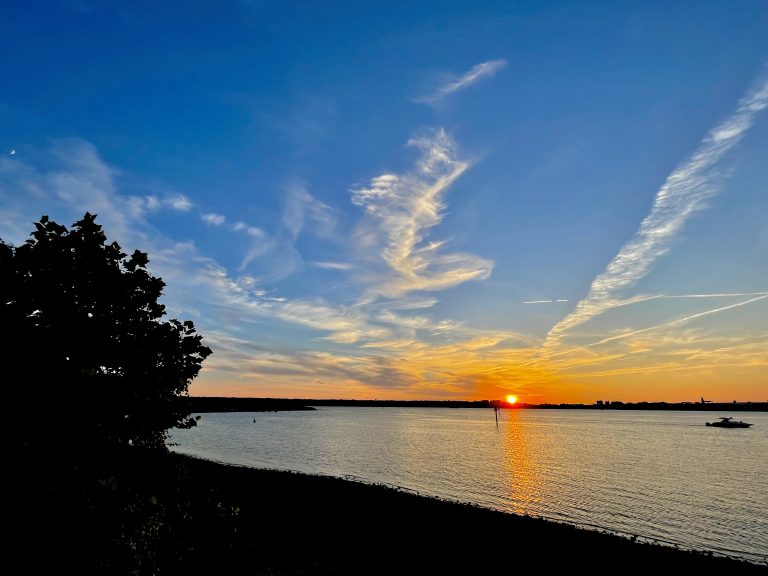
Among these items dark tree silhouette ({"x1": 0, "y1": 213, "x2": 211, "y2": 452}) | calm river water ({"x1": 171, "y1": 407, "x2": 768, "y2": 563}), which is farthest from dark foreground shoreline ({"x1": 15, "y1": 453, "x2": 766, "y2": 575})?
calm river water ({"x1": 171, "y1": 407, "x2": 768, "y2": 563})

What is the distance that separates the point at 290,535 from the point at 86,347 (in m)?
22.8

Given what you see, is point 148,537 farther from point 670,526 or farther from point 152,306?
point 670,526

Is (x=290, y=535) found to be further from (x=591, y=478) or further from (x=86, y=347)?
(x=591, y=478)

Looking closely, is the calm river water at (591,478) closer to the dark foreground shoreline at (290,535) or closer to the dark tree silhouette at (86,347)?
the dark foreground shoreline at (290,535)

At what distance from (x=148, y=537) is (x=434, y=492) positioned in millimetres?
48526

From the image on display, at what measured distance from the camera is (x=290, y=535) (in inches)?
1053

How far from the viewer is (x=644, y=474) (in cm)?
6969

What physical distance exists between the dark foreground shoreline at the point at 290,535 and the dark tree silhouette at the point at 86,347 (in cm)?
89

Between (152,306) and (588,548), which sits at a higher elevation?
(152,306)

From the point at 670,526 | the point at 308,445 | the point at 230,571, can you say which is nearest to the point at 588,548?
the point at 670,526

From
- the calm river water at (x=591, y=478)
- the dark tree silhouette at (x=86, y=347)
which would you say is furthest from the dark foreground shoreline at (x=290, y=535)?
the calm river water at (x=591, y=478)

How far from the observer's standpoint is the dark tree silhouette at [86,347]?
772 cm

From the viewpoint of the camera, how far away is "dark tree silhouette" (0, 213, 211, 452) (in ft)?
25.3

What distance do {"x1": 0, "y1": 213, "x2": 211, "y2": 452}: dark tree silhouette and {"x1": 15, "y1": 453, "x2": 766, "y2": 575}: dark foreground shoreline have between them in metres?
0.89
